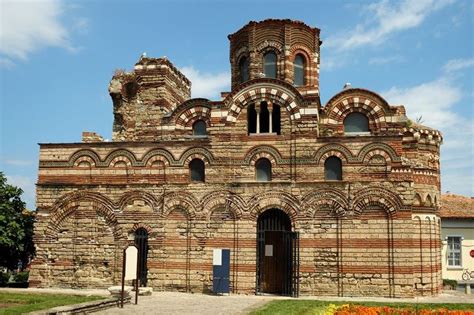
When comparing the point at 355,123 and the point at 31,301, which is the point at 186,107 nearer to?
the point at 355,123

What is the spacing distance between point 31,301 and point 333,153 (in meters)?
11.1

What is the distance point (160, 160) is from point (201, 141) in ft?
5.87

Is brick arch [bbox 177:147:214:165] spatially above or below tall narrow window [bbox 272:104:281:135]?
Answer: below

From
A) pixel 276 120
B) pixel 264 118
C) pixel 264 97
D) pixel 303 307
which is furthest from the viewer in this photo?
pixel 264 118

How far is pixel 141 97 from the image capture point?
25234mm

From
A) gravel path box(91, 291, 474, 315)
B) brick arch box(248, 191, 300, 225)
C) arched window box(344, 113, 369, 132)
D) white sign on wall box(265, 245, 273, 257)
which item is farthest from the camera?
arched window box(344, 113, 369, 132)

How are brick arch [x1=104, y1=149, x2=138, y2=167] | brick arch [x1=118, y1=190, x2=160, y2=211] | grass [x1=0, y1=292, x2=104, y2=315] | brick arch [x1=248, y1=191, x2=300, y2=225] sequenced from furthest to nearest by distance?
brick arch [x1=104, y1=149, x2=138, y2=167], brick arch [x1=118, y1=190, x2=160, y2=211], brick arch [x1=248, y1=191, x2=300, y2=225], grass [x1=0, y1=292, x2=104, y2=315]

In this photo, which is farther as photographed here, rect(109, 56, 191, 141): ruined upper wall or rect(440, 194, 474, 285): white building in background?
rect(440, 194, 474, 285): white building in background

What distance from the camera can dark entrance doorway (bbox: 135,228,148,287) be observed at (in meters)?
19.8

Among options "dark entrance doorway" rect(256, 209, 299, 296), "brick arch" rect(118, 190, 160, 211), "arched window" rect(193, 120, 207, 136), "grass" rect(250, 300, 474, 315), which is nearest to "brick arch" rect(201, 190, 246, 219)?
"dark entrance doorway" rect(256, 209, 299, 296)

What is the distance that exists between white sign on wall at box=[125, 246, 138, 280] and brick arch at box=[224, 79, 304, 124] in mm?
6486

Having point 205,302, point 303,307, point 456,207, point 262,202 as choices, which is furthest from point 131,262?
point 456,207

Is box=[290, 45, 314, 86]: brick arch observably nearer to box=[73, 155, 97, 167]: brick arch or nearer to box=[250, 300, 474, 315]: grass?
box=[73, 155, 97, 167]: brick arch

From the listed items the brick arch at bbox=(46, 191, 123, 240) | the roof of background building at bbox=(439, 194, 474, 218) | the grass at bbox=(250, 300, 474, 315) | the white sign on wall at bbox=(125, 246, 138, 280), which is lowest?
Result: the grass at bbox=(250, 300, 474, 315)
